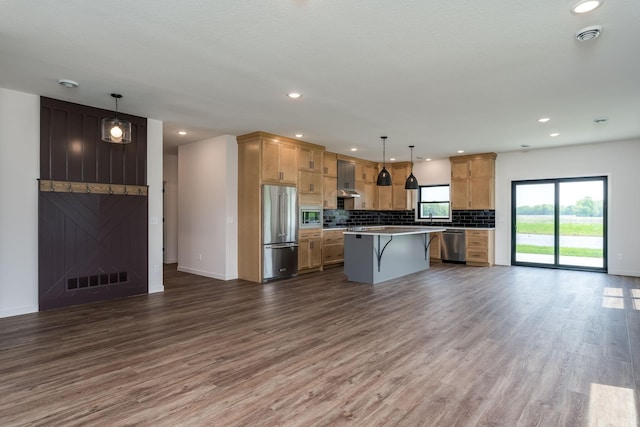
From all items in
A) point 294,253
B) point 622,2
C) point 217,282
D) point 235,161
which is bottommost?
point 217,282

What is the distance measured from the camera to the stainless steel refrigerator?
632 centimetres

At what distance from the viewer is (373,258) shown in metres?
6.04

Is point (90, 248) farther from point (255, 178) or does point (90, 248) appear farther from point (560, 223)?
point (560, 223)

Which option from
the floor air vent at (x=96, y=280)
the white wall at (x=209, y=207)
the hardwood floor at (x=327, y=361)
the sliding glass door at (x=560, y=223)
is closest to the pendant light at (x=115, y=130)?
the floor air vent at (x=96, y=280)

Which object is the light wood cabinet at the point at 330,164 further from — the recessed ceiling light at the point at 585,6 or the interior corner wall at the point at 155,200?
the recessed ceiling light at the point at 585,6

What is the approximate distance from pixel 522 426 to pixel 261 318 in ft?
9.17

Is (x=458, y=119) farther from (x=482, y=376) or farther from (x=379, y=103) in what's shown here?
(x=482, y=376)

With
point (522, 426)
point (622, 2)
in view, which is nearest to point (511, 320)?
point (522, 426)

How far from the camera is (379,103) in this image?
462 centimetres

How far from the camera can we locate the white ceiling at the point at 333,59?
2.52 metres

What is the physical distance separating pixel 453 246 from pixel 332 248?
10.1 feet

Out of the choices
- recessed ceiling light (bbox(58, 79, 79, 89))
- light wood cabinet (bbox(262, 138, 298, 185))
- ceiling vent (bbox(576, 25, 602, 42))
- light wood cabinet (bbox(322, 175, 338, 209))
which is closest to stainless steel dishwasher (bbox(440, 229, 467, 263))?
A: light wood cabinet (bbox(322, 175, 338, 209))

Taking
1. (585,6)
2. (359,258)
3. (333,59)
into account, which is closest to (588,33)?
(585,6)

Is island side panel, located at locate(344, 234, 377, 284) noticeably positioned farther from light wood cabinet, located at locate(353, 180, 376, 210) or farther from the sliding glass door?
the sliding glass door
